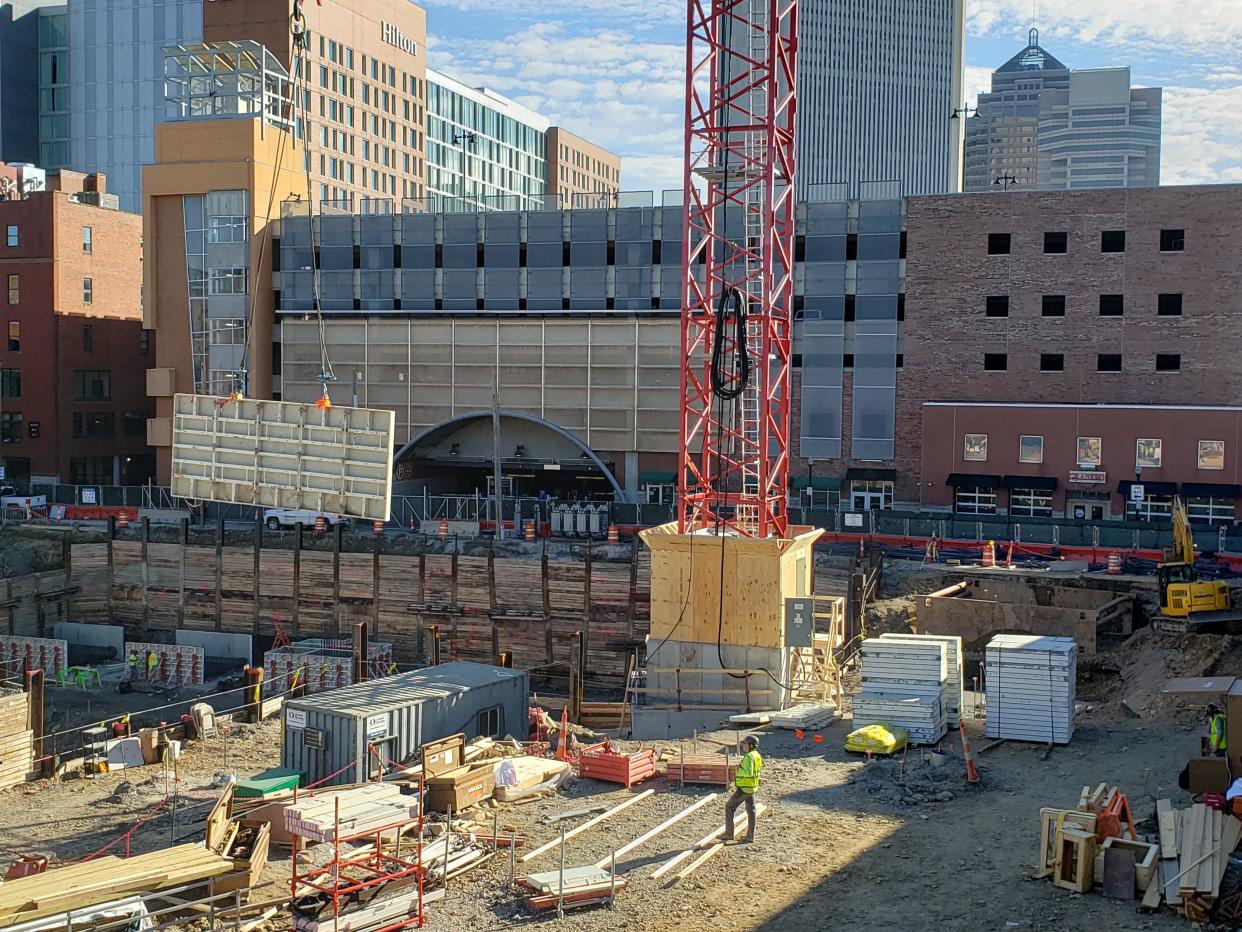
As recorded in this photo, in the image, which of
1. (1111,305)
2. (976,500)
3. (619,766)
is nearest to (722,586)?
(619,766)

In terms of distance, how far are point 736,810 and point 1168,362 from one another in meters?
42.1

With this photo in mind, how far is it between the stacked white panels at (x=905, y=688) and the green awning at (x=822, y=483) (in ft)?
103

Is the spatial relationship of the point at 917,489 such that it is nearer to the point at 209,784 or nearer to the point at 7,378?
the point at 209,784

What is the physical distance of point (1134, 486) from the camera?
55.1 meters

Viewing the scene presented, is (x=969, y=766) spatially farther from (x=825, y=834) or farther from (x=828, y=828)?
(x=825, y=834)

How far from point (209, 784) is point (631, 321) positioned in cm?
3786

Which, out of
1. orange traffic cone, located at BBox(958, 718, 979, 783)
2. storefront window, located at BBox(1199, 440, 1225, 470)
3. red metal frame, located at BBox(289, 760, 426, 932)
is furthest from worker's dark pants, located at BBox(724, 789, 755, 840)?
storefront window, located at BBox(1199, 440, 1225, 470)

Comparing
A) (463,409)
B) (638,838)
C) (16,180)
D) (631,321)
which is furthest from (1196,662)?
(16,180)

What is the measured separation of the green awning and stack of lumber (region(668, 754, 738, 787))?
3597cm

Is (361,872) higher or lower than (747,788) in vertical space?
lower

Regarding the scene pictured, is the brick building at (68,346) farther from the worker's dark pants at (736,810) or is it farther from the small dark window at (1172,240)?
the worker's dark pants at (736,810)

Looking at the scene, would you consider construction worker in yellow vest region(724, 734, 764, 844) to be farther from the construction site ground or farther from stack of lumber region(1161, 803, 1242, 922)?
stack of lumber region(1161, 803, 1242, 922)

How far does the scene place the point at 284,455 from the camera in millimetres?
32562

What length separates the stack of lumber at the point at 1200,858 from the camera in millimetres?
18141
